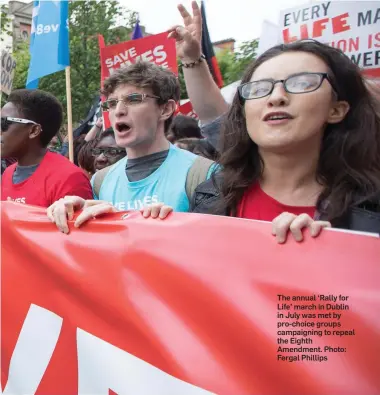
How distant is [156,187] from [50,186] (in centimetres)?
61

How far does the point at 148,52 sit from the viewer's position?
5.25 m

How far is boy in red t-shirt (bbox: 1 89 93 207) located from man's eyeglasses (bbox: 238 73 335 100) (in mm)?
1229

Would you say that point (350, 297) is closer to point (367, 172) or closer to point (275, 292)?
point (275, 292)

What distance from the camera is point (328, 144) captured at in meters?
1.94

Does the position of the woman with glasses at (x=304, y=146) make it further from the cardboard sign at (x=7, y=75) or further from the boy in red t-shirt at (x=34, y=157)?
the cardboard sign at (x=7, y=75)

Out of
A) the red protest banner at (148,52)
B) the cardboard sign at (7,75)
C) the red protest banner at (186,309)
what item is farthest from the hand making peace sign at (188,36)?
the cardboard sign at (7,75)

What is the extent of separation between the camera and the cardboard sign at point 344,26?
4004 mm

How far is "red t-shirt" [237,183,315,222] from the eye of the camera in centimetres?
183

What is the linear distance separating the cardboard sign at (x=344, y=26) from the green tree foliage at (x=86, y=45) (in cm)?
1387

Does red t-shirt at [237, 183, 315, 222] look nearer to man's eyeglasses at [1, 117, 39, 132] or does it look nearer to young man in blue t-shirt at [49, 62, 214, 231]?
young man in blue t-shirt at [49, 62, 214, 231]

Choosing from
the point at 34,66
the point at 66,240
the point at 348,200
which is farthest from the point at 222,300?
the point at 34,66

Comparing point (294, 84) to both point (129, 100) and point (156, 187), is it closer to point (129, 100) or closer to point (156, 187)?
point (156, 187)

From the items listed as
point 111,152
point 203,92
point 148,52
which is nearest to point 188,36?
point 203,92

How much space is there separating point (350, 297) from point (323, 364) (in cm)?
18
